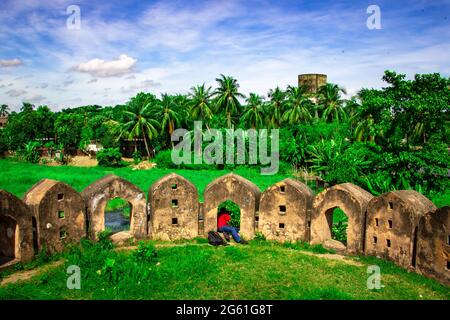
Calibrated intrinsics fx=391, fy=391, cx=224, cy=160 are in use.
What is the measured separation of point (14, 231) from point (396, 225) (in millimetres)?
10808

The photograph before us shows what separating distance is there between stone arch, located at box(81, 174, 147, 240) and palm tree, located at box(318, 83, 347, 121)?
29.6 meters

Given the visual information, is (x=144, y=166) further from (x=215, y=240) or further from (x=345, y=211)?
(x=345, y=211)

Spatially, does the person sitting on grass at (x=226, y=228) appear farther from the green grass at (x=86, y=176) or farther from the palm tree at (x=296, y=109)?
the palm tree at (x=296, y=109)

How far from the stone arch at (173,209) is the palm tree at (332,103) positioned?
28560 mm

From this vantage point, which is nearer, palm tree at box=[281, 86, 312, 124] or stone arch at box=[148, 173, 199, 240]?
stone arch at box=[148, 173, 199, 240]

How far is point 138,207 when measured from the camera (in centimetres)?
1329

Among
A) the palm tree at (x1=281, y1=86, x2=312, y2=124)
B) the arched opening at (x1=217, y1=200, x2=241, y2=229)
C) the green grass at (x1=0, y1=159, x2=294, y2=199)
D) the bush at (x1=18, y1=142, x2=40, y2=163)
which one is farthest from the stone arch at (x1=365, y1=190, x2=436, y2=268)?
the bush at (x1=18, y1=142, x2=40, y2=163)

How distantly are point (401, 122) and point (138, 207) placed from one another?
10.0 meters

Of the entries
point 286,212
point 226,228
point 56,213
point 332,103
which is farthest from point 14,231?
point 332,103

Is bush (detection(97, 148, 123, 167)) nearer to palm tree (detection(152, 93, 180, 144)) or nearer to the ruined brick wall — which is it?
palm tree (detection(152, 93, 180, 144))

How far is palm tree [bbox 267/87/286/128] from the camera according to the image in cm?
4066

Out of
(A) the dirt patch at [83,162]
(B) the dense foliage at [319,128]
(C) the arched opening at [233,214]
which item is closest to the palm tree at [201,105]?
(B) the dense foliage at [319,128]
